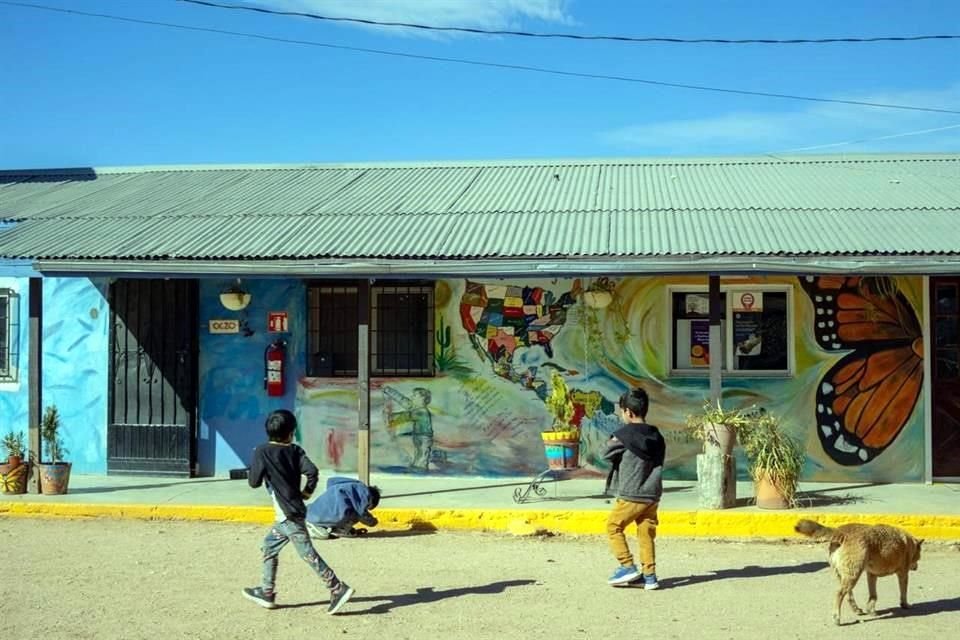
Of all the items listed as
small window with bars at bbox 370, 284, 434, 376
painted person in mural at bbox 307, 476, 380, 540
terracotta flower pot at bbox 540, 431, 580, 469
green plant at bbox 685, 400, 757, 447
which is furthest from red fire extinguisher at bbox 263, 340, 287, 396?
green plant at bbox 685, 400, 757, 447

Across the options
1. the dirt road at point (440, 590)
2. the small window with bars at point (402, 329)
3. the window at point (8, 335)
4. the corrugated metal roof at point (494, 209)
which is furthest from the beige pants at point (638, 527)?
the window at point (8, 335)

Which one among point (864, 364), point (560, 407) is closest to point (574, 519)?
point (560, 407)

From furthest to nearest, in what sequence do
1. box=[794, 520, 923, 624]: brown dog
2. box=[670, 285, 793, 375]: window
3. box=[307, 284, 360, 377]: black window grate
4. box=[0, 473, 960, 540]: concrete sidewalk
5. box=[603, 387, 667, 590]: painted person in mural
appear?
1. box=[307, 284, 360, 377]: black window grate
2. box=[670, 285, 793, 375]: window
3. box=[0, 473, 960, 540]: concrete sidewalk
4. box=[603, 387, 667, 590]: painted person in mural
5. box=[794, 520, 923, 624]: brown dog

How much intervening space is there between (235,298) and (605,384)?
13.9ft

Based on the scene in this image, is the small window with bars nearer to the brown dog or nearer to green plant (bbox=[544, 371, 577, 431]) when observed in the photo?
green plant (bbox=[544, 371, 577, 431])

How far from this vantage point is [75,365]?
1222cm

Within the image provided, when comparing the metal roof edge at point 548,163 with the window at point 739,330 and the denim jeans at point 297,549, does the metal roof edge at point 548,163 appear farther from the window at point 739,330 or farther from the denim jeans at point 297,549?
the denim jeans at point 297,549

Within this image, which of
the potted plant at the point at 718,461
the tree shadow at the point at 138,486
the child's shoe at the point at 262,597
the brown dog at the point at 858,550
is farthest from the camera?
the tree shadow at the point at 138,486

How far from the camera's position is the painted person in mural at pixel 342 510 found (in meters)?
8.94

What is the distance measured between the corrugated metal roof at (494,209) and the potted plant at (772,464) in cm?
168

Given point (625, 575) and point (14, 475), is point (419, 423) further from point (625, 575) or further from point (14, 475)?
point (625, 575)

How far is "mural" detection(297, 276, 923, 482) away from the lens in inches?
438

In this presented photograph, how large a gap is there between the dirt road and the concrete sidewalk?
0.24m

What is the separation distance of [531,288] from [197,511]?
4.30 m
